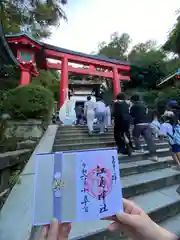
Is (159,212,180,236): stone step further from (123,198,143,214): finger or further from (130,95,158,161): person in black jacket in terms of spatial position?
(123,198,143,214): finger

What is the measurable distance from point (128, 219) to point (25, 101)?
559 cm

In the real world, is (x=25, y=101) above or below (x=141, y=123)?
above

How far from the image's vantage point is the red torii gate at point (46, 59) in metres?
9.84

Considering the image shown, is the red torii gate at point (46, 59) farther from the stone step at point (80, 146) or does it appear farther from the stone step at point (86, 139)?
the stone step at point (80, 146)

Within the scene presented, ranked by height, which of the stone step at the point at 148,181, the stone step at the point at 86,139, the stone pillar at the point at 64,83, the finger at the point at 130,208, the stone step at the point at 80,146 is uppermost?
the stone pillar at the point at 64,83

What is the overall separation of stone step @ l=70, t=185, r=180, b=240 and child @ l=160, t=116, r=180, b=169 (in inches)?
28.8

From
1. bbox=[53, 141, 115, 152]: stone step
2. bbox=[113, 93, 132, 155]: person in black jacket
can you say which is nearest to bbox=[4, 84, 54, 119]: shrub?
bbox=[53, 141, 115, 152]: stone step

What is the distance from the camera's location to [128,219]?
28.7 inches

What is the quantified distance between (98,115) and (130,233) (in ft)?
18.8

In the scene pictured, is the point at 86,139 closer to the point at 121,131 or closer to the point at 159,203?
the point at 121,131

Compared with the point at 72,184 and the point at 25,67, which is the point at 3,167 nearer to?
the point at 72,184

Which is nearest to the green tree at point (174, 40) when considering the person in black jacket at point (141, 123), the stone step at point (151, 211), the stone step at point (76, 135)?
the stone step at point (76, 135)

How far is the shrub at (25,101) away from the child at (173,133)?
3.82 metres

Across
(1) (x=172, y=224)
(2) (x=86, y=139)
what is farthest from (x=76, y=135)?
(1) (x=172, y=224)
